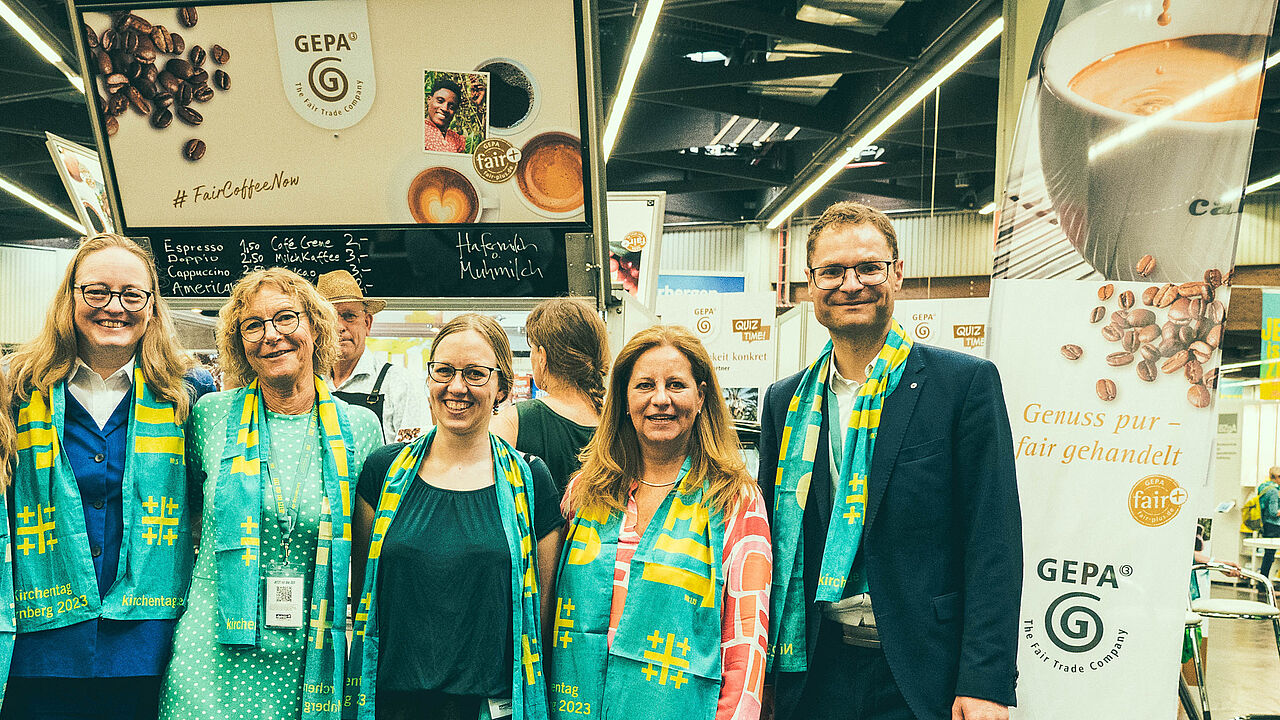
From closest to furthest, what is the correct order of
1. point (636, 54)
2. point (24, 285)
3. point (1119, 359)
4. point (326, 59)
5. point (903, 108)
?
1. point (1119, 359)
2. point (326, 59)
3. point (636, 54)
4. point (903, 108)
5. point (24, 285)

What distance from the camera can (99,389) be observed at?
7.29ft

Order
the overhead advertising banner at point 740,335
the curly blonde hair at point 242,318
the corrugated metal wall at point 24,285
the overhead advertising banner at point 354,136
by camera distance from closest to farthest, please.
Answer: the curly blonde hair at point 242,318
the overhead advertising banner at point 354,136
the overhead advertising banner at point 740,335
the corrugated metal wall at point 24,285

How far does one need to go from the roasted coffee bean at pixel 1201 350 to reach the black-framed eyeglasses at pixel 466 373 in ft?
7.21

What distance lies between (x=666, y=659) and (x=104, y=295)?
5.01ft

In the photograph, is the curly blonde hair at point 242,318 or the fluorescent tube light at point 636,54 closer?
the curly blonde hair at point 242,318

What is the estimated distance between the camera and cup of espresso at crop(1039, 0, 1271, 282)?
2.83m

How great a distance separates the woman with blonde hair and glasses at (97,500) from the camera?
6.76 ft

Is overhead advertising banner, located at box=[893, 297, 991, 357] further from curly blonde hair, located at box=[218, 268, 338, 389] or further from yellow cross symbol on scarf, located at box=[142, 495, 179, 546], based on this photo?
yellow cross symbol on scarf, located at box=[142, 495, 179, 546]

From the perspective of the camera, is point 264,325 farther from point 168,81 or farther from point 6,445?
point 168,81

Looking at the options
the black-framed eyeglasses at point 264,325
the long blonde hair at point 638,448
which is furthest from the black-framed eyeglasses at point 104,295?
the long blonde hair at point 638,448

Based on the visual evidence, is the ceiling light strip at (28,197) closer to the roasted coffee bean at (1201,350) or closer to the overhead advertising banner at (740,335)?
the overhead advertising banner at (740,335)

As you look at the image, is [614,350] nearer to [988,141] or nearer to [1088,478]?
[1088,478]

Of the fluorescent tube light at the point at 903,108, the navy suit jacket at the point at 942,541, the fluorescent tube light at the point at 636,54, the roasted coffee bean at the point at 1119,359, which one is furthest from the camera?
the fluorescent tube light at the point at 903,108

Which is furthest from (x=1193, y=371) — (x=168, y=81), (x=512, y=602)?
(x=168, y=81)
